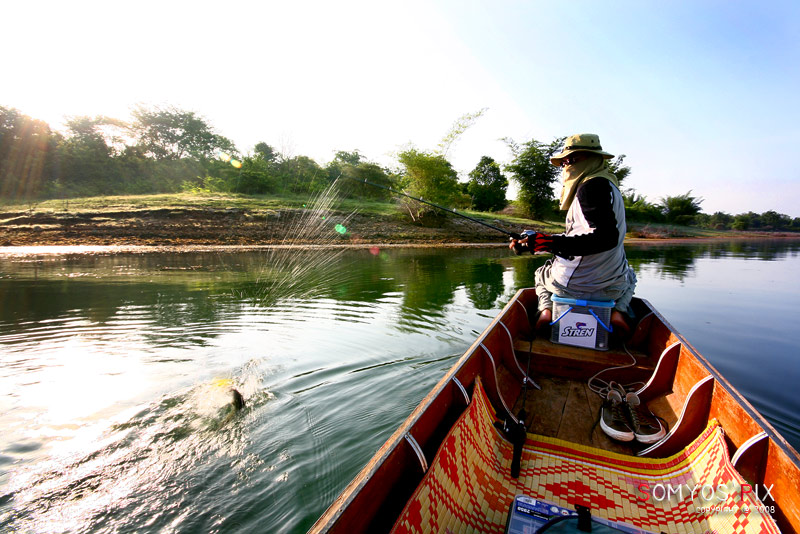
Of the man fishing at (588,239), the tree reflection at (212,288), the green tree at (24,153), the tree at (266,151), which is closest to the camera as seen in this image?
the man fishing at (588,239)

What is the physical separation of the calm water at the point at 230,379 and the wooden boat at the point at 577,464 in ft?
3.77

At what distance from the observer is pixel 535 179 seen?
40281 millimetres

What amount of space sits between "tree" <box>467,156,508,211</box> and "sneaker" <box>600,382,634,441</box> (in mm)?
40199

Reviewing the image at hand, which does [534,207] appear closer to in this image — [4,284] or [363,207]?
[363,207]

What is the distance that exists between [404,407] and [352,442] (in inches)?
30.0

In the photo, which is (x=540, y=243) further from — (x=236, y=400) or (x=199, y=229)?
(x=199, y=229)

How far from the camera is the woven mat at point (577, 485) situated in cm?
178

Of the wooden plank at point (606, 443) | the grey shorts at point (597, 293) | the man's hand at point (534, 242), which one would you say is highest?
the man's hand at point (534, 242)

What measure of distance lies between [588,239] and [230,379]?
13.8 ft

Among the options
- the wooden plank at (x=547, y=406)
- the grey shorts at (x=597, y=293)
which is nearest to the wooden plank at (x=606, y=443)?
the wooden plank at (x=547, y=406)

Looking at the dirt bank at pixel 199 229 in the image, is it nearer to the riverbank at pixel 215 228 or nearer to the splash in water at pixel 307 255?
the riverbank at pixel 215 228

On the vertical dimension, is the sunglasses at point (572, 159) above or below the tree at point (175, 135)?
below

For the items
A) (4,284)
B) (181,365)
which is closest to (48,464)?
(181,365)

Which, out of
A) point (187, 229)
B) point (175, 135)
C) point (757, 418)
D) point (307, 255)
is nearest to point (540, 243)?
point (757, 418)
